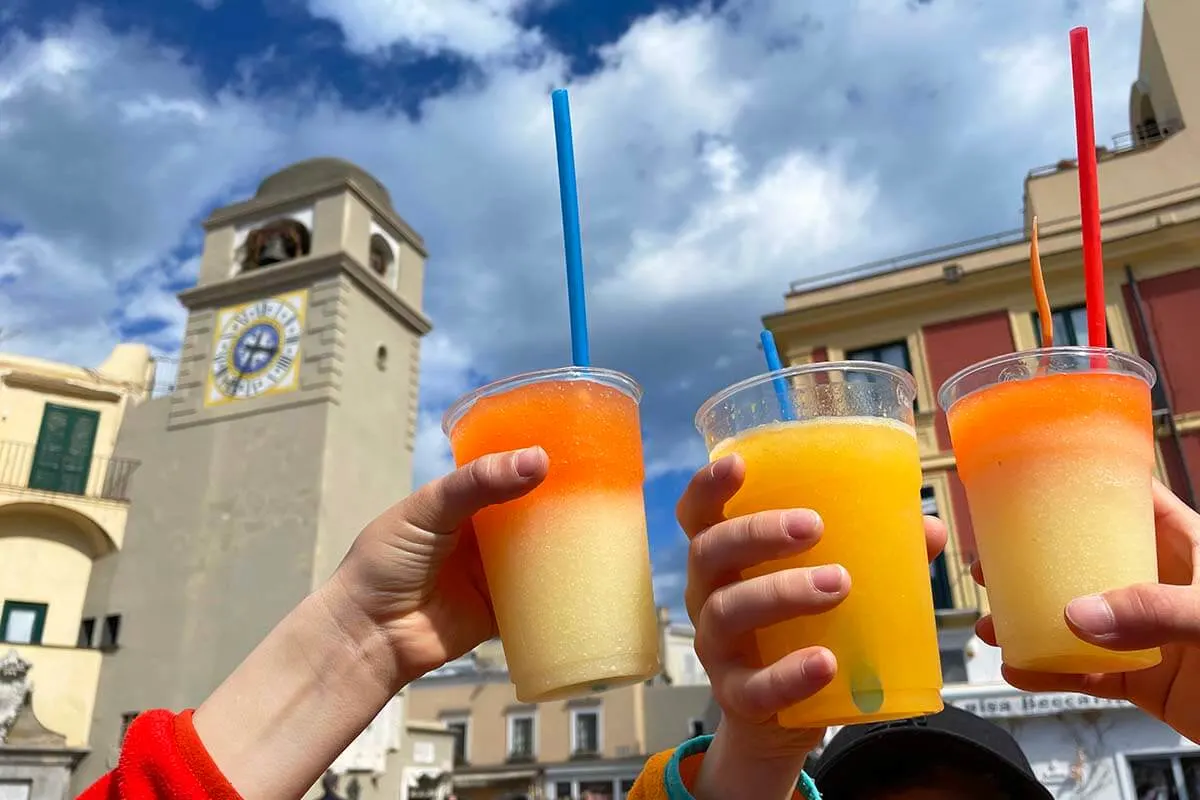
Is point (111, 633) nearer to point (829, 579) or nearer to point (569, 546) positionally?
point (569, 546)

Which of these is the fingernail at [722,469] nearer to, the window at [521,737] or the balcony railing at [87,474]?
the balcony railing at [87,474]

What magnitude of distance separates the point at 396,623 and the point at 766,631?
2.02 feet

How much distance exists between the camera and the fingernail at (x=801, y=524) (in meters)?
1.24

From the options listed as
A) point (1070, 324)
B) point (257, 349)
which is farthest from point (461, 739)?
point (1070, 324)

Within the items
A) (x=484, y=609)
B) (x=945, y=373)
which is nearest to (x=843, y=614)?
(x=484, y=609)

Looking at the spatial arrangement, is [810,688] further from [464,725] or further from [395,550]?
[464,725]

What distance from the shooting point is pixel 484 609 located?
1681 millimetres

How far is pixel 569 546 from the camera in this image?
1478 mm

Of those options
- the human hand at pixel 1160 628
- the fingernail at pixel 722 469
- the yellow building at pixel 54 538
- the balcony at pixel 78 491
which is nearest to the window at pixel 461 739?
the yellow building at pixel 54 538

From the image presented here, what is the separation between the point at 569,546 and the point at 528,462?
0.59ft

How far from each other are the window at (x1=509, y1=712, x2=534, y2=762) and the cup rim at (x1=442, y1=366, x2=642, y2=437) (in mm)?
32201

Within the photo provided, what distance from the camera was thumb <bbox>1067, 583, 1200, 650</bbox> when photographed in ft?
3.90

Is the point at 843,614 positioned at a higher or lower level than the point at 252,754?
higher

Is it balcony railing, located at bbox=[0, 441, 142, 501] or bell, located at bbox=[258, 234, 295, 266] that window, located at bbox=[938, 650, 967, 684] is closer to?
bell, located at bbox=[258, 234, 295, 266]
